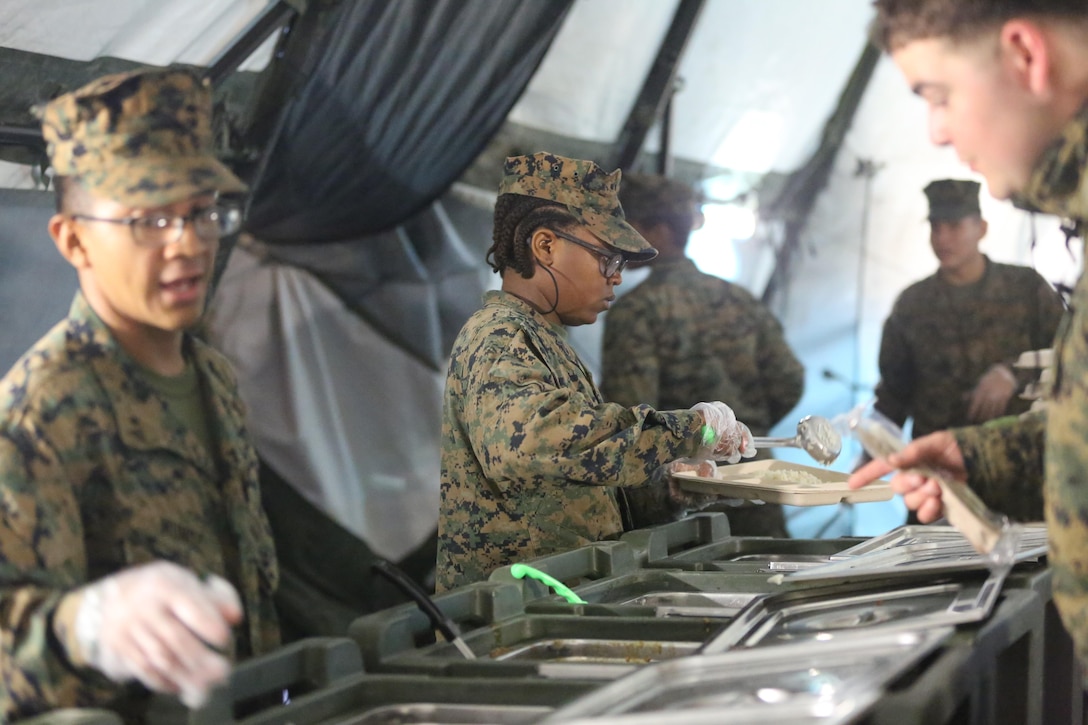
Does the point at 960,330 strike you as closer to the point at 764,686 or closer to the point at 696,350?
the point at 696,350

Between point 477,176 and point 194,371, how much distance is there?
9.31ft

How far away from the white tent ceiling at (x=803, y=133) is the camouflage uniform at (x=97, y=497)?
311cm

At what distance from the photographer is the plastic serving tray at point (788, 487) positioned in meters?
2.37

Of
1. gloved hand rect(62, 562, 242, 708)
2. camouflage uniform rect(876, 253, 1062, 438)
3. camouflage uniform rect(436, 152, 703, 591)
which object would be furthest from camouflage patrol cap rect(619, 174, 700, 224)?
gloved hand rect(62, 562, 242, 708)

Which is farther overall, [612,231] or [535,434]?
[612,231]

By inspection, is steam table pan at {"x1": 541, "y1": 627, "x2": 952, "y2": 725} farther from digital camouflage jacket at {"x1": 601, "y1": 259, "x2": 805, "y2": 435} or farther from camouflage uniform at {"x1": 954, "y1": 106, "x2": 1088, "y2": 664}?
digital camouflage jacket at {"x1": 601, "y1": 259, "x2": 805, "y2": 435}

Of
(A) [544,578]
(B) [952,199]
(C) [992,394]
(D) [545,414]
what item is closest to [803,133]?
(B) [952,199]

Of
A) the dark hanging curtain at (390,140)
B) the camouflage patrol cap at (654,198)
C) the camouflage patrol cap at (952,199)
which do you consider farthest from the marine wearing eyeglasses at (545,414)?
the camouflage patrol cap at (952,199)

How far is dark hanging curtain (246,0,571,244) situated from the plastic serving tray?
61.2 inches

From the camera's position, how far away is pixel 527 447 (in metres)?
2.06

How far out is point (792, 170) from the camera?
5.67m

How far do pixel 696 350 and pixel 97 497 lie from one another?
308 centimetres

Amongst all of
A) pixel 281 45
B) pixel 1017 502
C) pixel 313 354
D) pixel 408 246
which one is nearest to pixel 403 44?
pixel 281 45

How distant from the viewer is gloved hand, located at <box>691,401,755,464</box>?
2301mm
